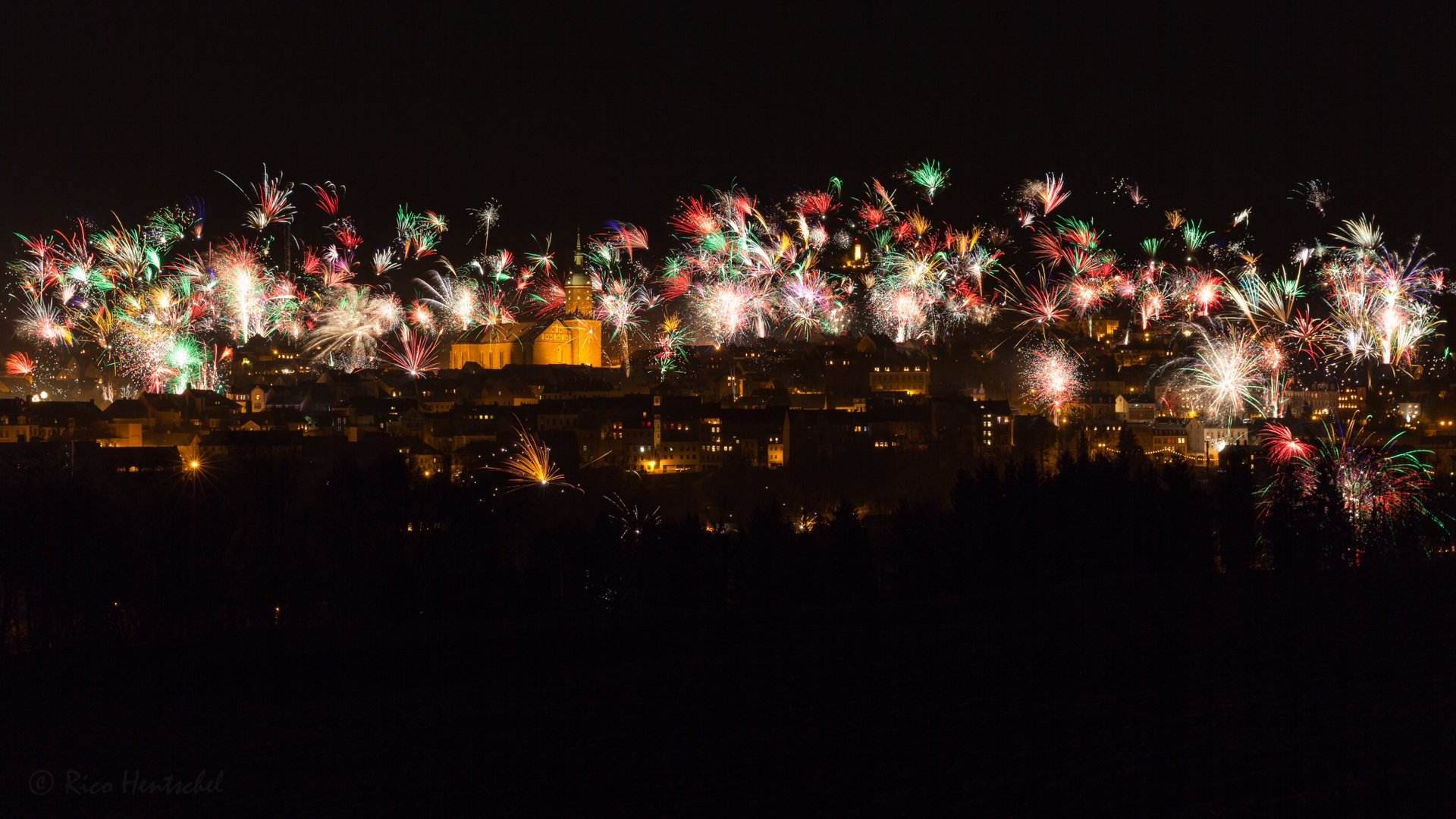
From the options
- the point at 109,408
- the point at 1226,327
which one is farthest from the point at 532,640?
the point at 1226,327

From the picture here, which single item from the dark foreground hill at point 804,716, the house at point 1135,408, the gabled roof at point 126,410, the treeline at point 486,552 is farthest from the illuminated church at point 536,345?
the dark foreground hill at point 804,716

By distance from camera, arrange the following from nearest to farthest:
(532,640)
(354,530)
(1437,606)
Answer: (1437,606), (532,640), (354,530)

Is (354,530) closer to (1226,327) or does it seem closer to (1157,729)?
(1157,729)

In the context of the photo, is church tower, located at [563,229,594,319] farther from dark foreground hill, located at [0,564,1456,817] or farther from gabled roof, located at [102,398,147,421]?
dark foreground hill, located at [0,564,1456,817]

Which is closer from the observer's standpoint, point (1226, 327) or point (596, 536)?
point (596, 536)

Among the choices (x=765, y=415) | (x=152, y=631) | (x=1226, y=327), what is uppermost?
(x=1226, y=327)

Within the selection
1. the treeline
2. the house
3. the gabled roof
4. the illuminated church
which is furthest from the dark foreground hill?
the illuminated church

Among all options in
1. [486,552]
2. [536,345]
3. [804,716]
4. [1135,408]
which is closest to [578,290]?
[536,345]
